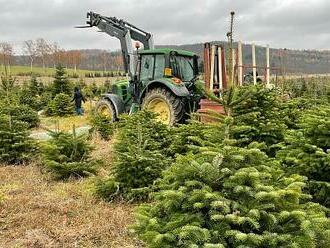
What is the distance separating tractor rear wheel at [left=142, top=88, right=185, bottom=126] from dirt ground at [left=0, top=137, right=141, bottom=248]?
4763mm

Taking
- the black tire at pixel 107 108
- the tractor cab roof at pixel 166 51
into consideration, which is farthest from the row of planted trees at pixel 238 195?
the black tire at pixel 107 108

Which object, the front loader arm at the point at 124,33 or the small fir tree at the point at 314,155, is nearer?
the small fir tree at the point at 314,155

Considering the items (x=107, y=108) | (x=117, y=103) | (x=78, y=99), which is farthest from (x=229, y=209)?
(x=78, y=99)

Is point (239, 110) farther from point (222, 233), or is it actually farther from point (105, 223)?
point (222, 233)

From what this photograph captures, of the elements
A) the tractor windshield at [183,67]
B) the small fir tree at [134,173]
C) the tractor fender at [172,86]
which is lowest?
the small fir tree at [134,173]

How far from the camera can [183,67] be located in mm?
13781

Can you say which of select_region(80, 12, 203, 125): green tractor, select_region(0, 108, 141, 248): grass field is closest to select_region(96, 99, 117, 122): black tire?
select_region(80, 12, 203, 125): green tractor

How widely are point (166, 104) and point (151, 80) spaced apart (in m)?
1.39

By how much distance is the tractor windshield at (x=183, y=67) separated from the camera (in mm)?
13578

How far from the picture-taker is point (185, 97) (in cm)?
1242

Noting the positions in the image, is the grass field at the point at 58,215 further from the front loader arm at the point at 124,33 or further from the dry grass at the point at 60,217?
the front loader arm at the point at 124,33

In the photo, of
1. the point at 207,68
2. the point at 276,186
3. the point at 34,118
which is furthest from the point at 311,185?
the point at 34,118

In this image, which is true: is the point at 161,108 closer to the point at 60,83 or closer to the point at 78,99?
the point at 78,99

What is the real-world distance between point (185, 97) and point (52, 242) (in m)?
7.77
